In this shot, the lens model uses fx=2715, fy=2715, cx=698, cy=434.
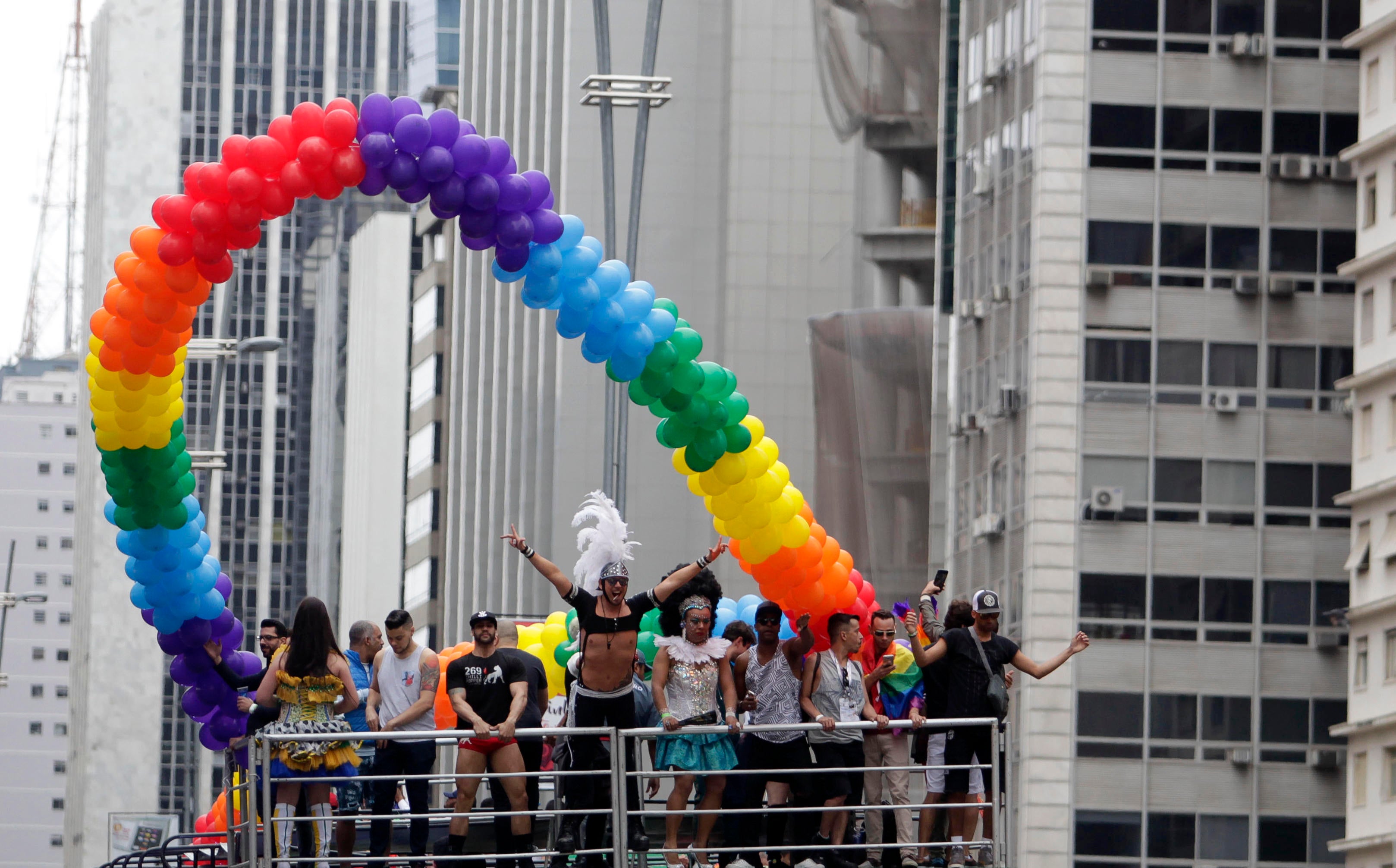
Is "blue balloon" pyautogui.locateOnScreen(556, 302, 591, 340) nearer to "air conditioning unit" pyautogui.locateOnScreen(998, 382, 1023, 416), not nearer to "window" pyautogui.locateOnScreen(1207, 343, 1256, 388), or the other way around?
"air conditioning unit" pyautogui.locateOnScreen(998, 382, 1023, 416)

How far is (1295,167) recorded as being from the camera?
195ft

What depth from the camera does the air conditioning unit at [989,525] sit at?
197 feet

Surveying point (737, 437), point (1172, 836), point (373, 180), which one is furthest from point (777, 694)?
point (1172, 836)

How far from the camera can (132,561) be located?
67.2ft

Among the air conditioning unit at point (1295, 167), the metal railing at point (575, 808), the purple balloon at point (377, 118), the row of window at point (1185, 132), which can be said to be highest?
the row of window at point (1185, 132)

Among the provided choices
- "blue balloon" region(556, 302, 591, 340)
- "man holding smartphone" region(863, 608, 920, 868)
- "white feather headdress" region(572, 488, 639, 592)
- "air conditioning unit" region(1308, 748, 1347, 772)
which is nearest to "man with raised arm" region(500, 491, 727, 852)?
"white feather headdress" region(572, 488, 639, 592)

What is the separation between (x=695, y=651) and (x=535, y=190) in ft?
13.3

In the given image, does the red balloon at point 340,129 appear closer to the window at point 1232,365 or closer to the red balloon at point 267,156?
the red balloon at point 267,156

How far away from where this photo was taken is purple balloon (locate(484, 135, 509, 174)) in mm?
19344

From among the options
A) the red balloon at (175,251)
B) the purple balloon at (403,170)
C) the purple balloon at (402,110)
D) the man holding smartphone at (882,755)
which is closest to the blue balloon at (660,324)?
the purple balloon at (403,170)

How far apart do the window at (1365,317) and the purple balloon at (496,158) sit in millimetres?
42355

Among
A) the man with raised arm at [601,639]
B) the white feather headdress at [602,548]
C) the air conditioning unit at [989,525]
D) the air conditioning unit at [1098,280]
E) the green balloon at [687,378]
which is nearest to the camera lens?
Answer: the man with raised arm at [601,639]

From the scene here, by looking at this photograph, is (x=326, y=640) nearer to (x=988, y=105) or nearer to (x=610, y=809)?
(x=610, y=809)

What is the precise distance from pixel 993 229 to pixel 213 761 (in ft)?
315
